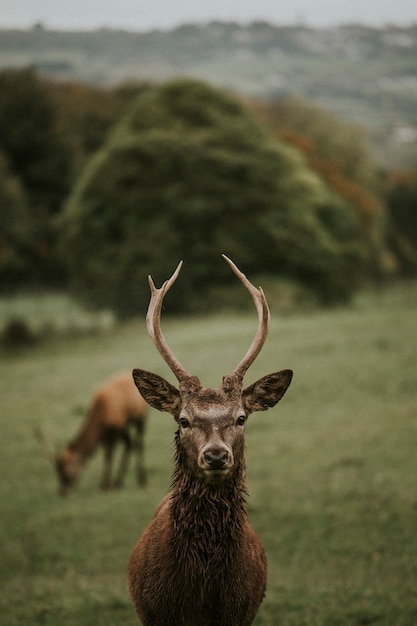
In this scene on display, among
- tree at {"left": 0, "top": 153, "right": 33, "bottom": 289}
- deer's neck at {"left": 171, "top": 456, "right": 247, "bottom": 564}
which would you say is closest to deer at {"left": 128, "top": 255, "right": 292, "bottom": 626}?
deer's neck at {"left": 171, "top": 456, "right": 247, "bottom": 564}

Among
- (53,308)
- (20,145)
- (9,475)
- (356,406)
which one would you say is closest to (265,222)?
(53,308)

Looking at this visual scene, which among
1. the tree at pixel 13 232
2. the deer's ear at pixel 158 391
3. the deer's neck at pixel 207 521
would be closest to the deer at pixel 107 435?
the deer's ear at pixel 158 391

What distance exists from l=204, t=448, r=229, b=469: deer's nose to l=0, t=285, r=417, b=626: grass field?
97.0 inches

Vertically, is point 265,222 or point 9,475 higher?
point 265,222

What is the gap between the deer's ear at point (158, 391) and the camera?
15.2 ft

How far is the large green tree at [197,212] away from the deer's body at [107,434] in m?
18.6

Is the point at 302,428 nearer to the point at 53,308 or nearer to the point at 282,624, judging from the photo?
the point at 282,624

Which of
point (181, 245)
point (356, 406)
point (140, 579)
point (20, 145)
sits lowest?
point (140, 579)

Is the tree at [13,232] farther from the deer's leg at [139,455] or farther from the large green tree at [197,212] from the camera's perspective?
the deer's leg at [139,455]

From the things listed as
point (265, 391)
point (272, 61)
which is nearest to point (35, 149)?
point (272, 61)

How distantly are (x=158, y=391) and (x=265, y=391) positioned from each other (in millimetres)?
671

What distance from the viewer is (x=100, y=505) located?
1023 cm

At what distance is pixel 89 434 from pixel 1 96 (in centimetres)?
2694

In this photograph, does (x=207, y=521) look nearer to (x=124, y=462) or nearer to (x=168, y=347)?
(x=168, y=347)
